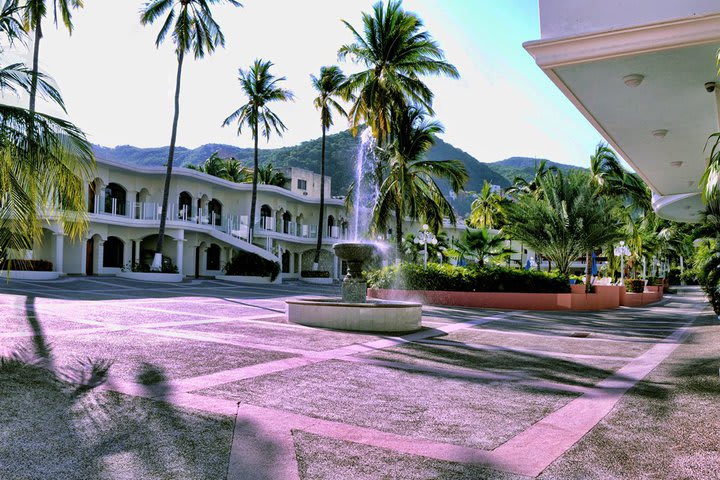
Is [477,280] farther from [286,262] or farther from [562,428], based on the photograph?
[286,262]

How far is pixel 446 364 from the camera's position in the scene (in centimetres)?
820

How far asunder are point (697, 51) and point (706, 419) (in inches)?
161

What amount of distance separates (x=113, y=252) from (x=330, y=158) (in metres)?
42.0

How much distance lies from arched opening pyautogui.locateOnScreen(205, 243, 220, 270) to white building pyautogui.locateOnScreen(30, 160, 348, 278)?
7 centimetres

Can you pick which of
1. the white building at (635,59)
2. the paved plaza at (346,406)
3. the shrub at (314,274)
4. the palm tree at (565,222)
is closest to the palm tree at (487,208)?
the shrub at (314,274)

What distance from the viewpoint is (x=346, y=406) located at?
18.0ft

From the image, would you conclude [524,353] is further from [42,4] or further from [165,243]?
[165,243]

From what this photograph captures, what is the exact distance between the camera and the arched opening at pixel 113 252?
32.2 m

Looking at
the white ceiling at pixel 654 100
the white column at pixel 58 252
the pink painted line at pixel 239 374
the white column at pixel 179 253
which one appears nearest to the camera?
the pink painted line at pixel 239 374

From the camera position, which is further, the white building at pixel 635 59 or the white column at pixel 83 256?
the white column at pixel 83 256

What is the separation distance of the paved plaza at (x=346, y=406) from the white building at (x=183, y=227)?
20462 mm

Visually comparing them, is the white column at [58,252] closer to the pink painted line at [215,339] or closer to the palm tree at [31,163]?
the pink painted line at [215,339]

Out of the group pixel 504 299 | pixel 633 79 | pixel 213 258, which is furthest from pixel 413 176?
pixel 213 258

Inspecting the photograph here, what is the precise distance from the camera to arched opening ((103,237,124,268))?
32.2 m
